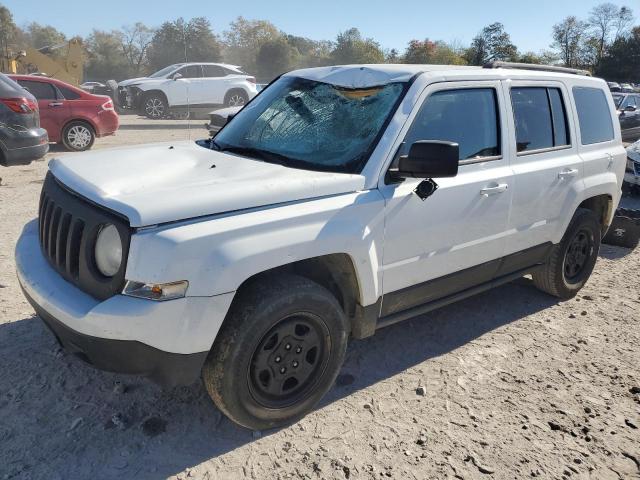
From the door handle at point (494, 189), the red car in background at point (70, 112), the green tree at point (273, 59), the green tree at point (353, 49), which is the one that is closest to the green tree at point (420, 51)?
the green tree at point (353, 49)

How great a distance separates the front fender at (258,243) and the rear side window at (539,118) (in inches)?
62.1

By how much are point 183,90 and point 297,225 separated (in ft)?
59.2

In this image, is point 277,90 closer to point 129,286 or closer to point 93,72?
point 129,286

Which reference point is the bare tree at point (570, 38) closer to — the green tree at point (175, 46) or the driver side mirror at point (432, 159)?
the green tree at point (175, 46)

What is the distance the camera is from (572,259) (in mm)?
4895

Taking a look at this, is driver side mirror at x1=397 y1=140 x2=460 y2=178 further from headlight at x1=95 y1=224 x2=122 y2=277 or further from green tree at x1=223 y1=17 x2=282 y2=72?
green tree at x1=223 y1=17 x2=282 y2=72

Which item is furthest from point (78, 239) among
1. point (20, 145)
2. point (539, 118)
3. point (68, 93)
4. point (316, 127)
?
→ point (68, 93)

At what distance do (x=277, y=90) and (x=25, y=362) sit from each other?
2.50 meters

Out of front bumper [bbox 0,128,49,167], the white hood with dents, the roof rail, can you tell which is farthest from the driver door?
front bumper [bbox 0,128,49,167]

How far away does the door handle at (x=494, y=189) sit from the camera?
3.57 meters

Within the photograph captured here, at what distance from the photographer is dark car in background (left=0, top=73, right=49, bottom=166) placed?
7.62 m

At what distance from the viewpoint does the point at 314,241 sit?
8.97ft

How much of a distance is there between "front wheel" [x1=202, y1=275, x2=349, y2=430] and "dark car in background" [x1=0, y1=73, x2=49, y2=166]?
6.54 metres

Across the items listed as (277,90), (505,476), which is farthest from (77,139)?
(505,476)
